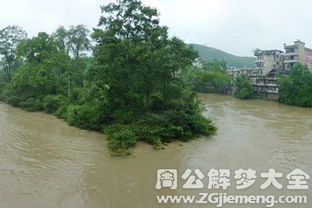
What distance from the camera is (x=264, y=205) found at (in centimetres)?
723

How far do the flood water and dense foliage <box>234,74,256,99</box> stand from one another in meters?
20.5

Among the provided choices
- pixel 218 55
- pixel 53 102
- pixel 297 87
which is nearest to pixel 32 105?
pixel 53 102

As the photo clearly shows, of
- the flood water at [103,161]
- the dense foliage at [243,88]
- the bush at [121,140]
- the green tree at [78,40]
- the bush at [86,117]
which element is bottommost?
the flood water at [103,161]

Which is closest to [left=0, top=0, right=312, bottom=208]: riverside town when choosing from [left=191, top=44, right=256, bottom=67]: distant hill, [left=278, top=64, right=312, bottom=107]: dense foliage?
[left=278, top=64, right=312, bottom=107]: dense foliage

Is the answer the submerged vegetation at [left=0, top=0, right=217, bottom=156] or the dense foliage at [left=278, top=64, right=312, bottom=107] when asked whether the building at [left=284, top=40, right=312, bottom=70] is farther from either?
the submerged vegetation at [left=0, top=0, right=217, bottom=156]

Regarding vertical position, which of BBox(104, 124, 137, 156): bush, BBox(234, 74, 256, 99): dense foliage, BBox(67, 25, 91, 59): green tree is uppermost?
BBox(67, 25, 91, 59): green tree

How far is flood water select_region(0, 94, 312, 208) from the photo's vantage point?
734 centimetres

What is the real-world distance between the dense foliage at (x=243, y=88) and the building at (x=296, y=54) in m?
8.05

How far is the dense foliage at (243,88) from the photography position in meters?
37.4

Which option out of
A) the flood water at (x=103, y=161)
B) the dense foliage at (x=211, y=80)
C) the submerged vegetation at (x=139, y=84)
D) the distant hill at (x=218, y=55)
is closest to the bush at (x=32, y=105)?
the flood water at (x=103, y=161)

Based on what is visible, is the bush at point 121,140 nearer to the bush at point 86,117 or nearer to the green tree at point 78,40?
the bush at point 86,117

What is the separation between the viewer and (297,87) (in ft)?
104

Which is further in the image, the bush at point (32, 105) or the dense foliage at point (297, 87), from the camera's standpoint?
the dense foliage at point (297, 87)

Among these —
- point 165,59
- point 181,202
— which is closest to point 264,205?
point 181,202
